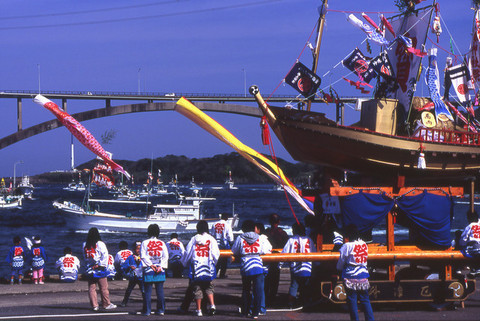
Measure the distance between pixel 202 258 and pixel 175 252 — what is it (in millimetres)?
5718

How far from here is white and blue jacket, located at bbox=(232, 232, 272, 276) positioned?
12820 millimetres

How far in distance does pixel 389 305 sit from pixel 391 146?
350cm

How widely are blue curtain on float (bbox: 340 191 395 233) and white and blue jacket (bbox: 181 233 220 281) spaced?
311cm

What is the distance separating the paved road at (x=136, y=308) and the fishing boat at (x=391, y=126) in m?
3.24

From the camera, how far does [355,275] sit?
11695 mm

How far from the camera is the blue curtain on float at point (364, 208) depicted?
46.6 feet

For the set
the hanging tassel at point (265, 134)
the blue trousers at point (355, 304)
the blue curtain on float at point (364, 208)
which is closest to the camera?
the blue trousers at point (355, 304)

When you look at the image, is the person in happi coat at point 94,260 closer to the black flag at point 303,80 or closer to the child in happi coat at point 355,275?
the child in happi coat at point 355,275

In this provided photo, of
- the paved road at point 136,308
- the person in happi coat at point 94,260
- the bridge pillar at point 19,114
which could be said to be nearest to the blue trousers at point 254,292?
the paved road at point 136,308

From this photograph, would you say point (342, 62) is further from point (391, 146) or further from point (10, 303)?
point (10, 303)

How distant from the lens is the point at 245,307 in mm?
13055

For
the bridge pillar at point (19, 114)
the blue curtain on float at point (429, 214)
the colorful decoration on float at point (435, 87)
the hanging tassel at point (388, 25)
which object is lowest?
the blue curtain on float at point (429, 214)

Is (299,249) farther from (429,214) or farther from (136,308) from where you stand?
(136,308)

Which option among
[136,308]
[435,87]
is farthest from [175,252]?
[435,87]
